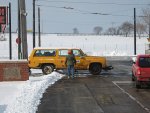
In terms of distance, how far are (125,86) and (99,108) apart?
22.8 ft

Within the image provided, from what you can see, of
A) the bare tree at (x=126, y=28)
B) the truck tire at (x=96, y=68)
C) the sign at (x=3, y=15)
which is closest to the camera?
the sign at (x=3, y=15)

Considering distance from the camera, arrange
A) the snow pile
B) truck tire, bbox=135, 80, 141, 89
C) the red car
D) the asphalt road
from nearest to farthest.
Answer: the snow pile
the asphalt road
the red car
truck tire, bbox=135, 80, 141, 89

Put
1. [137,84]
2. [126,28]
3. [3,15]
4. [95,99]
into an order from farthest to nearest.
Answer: [126,28] → [3,15] → [137,84] → [95,99]

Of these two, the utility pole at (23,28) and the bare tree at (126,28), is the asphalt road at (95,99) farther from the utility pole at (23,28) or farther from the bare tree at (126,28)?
the bare tree at (126,28)

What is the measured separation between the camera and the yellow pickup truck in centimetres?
2680

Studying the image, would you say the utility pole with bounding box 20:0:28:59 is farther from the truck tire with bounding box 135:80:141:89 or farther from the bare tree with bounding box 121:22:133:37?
the bare tree with bounding box 121:22:133:37

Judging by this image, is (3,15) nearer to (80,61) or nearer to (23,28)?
(23,28)

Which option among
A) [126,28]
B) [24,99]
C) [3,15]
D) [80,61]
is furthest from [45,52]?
[126,28]

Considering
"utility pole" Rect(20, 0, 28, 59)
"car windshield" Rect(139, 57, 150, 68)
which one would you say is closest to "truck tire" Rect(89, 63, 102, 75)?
"utility pole" Rect(20, 0, 28, 59)

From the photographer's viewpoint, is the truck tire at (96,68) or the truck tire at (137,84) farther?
the truck tire at (96,68)

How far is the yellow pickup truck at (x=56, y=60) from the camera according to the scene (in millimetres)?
26797

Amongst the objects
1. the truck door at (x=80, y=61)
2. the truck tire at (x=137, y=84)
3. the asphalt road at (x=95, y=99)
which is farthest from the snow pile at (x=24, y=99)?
the truck door at (x=80, y=61)

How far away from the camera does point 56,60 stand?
26.8 m

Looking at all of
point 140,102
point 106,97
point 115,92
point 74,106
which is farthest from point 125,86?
point 74,106
